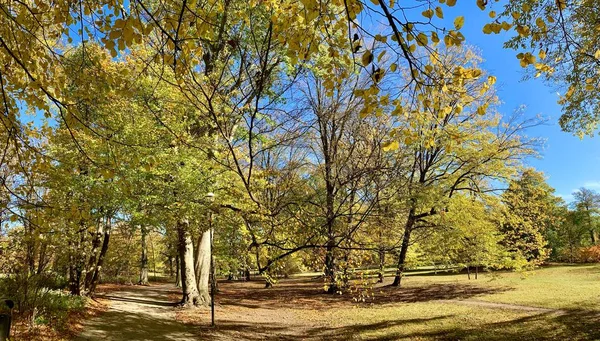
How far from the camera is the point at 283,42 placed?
1.98 meters

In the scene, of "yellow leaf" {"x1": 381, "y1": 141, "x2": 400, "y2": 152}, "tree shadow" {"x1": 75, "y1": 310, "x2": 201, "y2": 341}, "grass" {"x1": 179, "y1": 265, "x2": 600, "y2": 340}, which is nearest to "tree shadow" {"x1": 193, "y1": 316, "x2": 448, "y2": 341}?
"grass" {"x1": 179, "y1": 265, "x2": 600, "y2": 340}

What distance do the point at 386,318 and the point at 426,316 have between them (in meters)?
1.22

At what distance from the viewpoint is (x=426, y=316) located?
1081 cm

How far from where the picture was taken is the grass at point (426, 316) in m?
8.54

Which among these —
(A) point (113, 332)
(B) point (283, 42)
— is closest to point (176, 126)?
(A) point (113, 332)

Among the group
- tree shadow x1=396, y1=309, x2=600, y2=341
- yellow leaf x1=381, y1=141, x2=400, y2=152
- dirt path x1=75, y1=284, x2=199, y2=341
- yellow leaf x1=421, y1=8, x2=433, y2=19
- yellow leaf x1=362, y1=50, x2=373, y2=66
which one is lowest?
tree shadow x1=396, y1=309, x2=600, y2=341

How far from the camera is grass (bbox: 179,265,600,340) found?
8.54m

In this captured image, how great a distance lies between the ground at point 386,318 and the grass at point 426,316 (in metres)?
0.02

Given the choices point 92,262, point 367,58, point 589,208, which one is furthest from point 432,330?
point 589,208

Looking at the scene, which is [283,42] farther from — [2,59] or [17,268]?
[17,268]

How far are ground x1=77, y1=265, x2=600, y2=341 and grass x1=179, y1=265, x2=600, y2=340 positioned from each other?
0.02m

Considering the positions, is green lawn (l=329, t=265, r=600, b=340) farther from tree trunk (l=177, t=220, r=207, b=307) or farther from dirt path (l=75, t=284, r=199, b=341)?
tree trunk (l=177, t=220, r=207, b=307)

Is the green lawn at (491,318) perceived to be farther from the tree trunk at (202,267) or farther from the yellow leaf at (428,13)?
the yellow leaf at (428,13)

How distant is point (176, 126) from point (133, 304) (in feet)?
27.2
